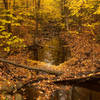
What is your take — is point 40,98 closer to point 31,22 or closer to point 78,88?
point 78,88

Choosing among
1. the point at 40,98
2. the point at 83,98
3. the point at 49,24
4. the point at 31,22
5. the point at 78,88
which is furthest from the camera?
the point at 49,24

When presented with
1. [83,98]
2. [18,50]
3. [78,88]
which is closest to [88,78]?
[78,88]

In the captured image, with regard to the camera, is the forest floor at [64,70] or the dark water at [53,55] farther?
the dark water at [53,55]

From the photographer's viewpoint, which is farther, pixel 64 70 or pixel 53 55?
pixel 53 55

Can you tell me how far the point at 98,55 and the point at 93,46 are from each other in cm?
215

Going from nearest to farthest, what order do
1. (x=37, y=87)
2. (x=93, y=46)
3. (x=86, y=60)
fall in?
1. (x=37, y=87)
2. (x=86, y=60)
3. (x=93, y=46)

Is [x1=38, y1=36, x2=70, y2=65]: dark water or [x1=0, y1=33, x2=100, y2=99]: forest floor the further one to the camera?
[x1=38, y1=36, x2=70, y2=65]: dark water

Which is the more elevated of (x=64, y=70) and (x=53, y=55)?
(x=53, y=55)

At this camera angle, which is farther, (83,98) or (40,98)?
(40,98)

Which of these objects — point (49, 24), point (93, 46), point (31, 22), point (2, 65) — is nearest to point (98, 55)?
point (93, 46)

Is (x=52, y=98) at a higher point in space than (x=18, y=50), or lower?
lower

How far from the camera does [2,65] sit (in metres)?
8.20

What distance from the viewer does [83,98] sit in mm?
5781

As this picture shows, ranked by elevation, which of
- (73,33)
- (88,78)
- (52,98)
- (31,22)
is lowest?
(52,98)
